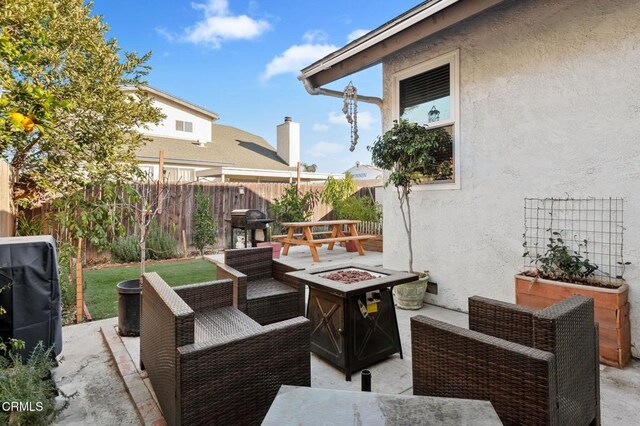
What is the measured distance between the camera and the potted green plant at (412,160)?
13.4 feet

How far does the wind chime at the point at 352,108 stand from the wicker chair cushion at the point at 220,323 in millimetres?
3084

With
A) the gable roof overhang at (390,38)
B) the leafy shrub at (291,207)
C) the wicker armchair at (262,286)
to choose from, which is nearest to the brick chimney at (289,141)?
the leafy shrub at (291,207)

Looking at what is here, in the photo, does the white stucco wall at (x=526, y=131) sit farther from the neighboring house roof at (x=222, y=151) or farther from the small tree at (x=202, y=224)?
→ the neighboring house roof at (x=222, y=151)

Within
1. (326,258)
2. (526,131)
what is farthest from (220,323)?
(326,258)

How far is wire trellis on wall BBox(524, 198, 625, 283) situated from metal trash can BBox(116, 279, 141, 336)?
3807mm

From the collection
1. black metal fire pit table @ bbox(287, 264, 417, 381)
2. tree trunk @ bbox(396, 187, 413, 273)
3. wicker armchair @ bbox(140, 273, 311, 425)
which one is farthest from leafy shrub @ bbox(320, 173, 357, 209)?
wicker armchair @ bbox(140, 273, 311, 425)

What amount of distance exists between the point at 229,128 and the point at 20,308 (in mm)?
18299

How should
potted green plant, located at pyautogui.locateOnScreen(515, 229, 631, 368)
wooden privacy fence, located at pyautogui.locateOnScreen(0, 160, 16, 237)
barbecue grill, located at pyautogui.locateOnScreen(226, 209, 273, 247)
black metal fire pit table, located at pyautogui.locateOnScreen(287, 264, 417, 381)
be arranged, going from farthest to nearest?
barbecue grill, located at pyautogui.locateOnScreen(226, 209, 273, 247) < wooden privacy fence, located at pyautogui.locateOnScreen(0, 160, 16, 237) < potted green plant, located at pyautogui.locateOnScreen(515, 229, 631, 368) < black metal fire pit table, located at pyautogui.locateOnScreen(287, 264, 417, 381)

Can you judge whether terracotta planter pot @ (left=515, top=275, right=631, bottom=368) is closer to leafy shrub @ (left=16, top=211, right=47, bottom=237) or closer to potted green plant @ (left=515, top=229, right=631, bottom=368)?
potted green plant @ (left=515, top=229, right=631, bottom=368)

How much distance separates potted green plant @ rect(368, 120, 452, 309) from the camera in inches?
161

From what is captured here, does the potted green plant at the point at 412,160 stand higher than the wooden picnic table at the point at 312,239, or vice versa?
the potted green plant at the point at 412,160

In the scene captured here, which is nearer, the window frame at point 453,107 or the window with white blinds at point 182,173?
the window frame at point 453,107

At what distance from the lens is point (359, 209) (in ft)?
31.4

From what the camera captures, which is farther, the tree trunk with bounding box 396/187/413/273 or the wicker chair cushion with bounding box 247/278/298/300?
the tree trunk with bounding box 396/187/413/273
